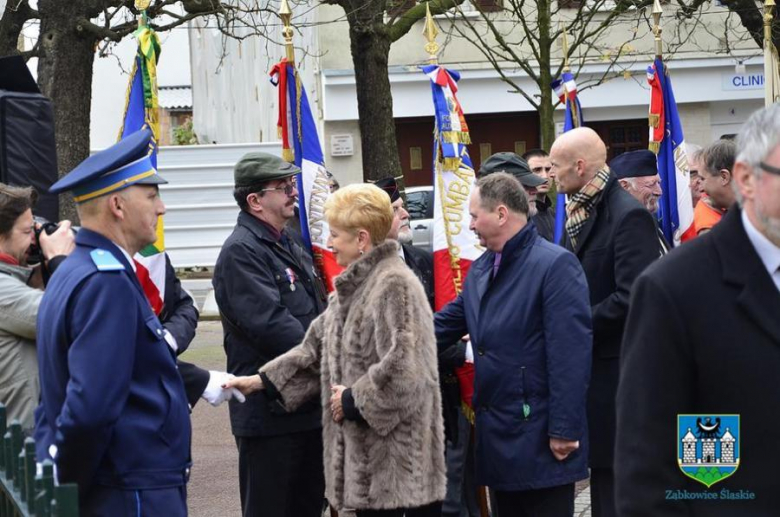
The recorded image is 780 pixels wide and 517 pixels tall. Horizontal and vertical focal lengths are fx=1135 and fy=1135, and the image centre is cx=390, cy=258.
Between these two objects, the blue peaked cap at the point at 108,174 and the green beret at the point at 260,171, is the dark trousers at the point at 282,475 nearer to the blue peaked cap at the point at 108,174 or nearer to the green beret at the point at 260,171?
the green beret at the point at 260,171

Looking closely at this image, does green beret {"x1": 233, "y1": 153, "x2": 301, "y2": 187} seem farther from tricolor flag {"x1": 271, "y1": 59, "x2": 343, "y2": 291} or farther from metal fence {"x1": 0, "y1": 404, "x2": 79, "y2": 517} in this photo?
metal fence {"x1": 0, "y1": 404, "x2": 79, "y2": 517}

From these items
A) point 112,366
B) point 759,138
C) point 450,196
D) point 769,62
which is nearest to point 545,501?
point 112,366

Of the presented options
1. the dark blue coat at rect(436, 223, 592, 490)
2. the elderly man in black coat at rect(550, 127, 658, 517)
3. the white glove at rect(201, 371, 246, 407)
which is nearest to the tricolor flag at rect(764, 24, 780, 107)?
the elderly man in black coat at rect(550, 127, 658, 517)

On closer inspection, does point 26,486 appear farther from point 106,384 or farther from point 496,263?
point 496,263

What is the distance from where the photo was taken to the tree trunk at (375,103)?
11.7 metres

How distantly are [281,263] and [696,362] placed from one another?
129 inches

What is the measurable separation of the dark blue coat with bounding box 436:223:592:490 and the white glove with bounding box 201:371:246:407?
108 cm

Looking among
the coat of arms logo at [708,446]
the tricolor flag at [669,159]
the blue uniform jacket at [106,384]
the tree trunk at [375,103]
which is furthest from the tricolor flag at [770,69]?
the coat of arms logo at [708,446]

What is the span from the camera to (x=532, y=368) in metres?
4.93

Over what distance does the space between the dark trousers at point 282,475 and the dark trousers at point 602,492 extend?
1.34m

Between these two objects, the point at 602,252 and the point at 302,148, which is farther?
the point at 302,148

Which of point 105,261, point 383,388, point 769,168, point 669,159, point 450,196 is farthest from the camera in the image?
point 669,159

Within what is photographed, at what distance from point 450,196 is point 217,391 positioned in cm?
325

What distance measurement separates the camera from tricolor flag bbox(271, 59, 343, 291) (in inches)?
296
